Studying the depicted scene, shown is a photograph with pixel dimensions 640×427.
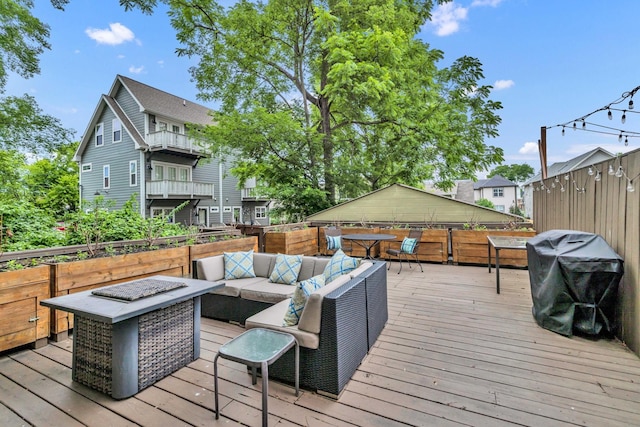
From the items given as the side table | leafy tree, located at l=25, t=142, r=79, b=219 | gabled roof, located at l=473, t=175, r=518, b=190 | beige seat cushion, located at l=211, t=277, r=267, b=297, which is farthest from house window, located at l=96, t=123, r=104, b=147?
gabled roof, located at l=473, t=175, r=518, b=190

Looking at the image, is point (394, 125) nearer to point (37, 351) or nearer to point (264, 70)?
point (264, 70)

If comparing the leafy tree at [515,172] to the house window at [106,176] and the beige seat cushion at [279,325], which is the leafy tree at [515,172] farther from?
the beige seat cushion at [279,325]

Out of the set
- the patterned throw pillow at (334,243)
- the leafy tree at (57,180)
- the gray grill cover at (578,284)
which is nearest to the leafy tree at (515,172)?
the patterned throw pillow at (334,243)

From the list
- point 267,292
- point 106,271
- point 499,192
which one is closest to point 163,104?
point 106,271

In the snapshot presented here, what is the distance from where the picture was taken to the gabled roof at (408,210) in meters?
7.29

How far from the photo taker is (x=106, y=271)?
330 cm

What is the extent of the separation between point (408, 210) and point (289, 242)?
11.2ft

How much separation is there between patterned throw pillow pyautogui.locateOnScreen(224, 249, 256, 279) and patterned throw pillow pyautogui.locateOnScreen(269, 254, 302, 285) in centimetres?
35

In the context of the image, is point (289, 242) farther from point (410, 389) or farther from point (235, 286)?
point (410, 389)

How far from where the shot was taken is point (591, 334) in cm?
289

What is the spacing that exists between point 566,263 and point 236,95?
440 inches

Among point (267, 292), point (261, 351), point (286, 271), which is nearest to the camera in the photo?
point (261, 351)

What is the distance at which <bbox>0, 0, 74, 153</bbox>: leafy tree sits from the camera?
26.3 ft

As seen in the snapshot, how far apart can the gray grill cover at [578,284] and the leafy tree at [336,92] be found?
20.3 feet
